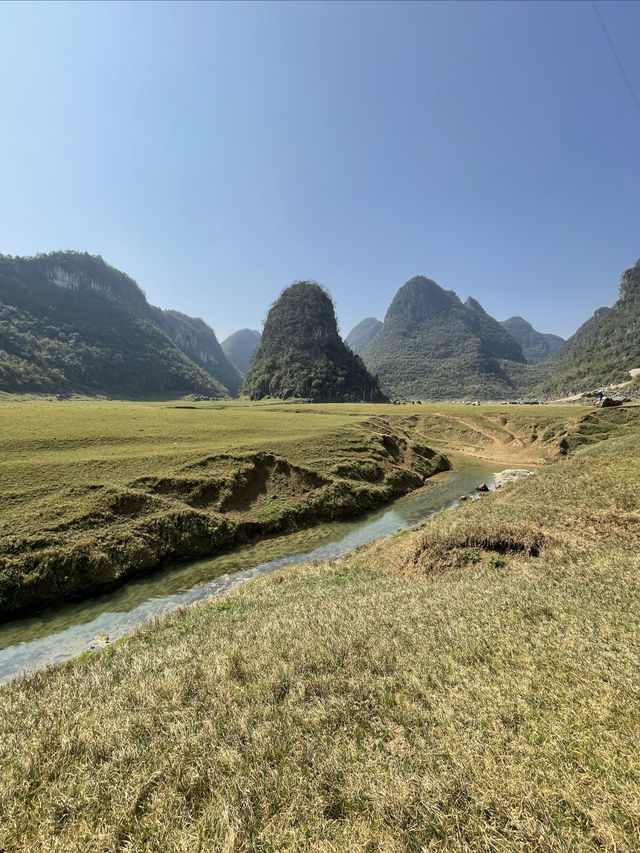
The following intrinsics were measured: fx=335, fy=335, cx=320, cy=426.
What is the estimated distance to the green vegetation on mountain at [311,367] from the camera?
550 ft

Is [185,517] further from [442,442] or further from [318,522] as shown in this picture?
[442,442]

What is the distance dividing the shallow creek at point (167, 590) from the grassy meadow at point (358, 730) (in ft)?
16.3

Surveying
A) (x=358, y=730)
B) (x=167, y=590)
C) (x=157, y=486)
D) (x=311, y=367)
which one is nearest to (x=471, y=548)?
(x=358, y=730)

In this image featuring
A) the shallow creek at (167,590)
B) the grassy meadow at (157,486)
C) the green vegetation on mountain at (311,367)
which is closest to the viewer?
the shallow creek at (167,590)

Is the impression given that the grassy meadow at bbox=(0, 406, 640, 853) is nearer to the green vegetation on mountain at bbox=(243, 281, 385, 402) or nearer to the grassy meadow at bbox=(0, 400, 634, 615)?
the grassy meadow at bbox=(0, 400, 634, 615)

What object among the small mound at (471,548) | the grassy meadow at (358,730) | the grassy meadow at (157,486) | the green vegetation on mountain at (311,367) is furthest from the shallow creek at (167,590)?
the green vegetation on mountain at (311,367)

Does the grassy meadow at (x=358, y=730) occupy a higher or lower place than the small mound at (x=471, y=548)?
higher

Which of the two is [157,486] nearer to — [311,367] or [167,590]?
[167,590]

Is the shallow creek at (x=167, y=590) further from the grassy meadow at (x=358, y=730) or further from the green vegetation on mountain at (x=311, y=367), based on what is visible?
the green vegetation on mountain at (x=311, y=367)

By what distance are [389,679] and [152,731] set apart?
3747mm

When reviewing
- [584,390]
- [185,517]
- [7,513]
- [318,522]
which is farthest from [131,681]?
[584,390]

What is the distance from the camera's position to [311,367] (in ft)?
580

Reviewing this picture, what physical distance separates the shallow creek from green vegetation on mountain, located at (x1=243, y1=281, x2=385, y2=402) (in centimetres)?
13737

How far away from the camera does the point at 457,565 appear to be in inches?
523
